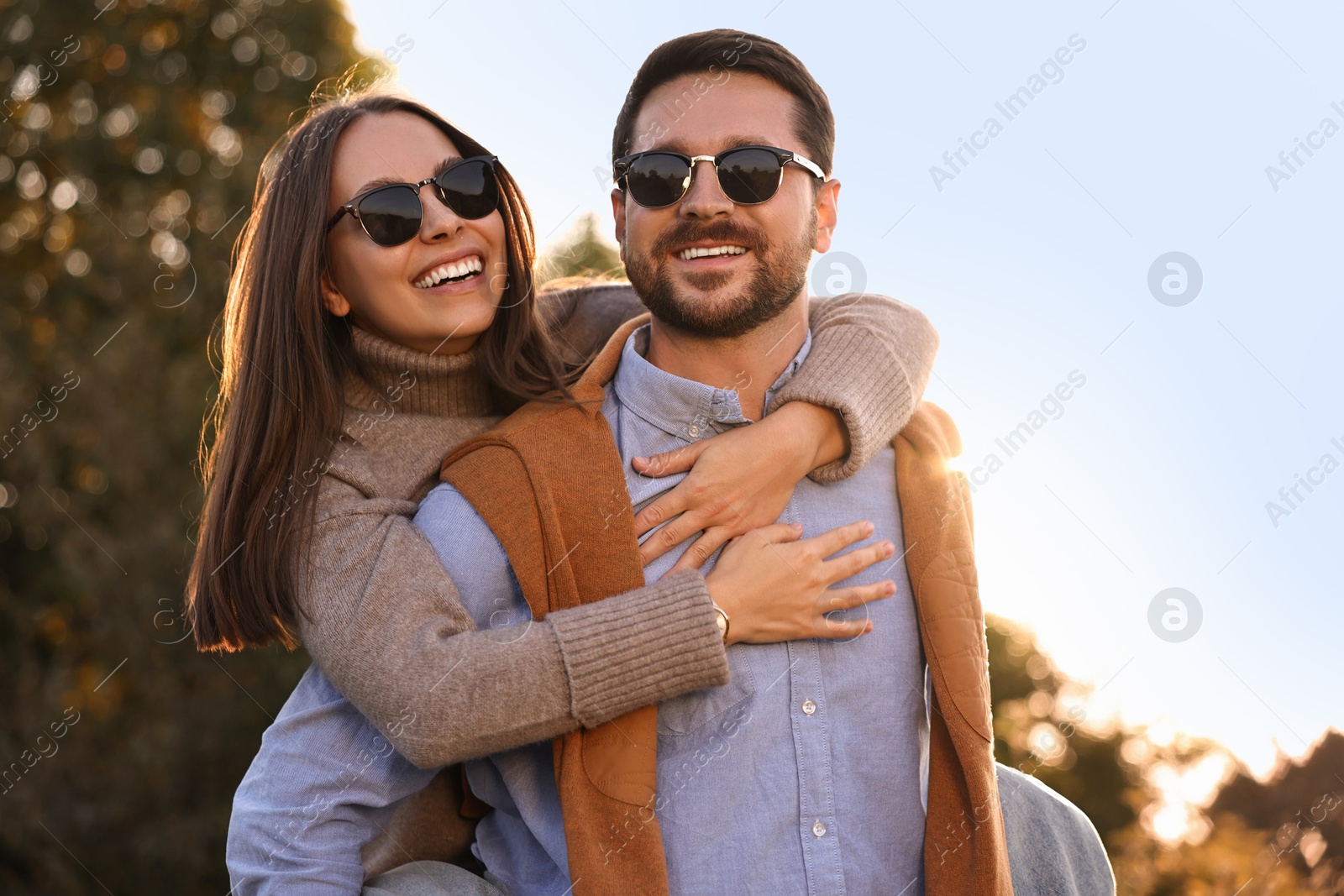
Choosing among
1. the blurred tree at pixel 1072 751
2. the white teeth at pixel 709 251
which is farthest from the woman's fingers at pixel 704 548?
the blurred tree at pixel 1072 751

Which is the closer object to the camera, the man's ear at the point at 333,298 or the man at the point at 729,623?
the man at the point at 729,623

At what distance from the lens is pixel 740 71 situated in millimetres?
2828

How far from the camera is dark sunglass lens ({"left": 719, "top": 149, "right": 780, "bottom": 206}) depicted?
265 cm

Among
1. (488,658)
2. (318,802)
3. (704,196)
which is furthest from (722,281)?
(318,802)

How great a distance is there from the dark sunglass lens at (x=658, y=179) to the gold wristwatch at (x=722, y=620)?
102cm

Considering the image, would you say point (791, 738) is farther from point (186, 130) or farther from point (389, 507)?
point (186, 130)

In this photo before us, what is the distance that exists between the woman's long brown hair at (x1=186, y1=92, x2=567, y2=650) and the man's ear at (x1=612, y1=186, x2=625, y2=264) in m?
0.29

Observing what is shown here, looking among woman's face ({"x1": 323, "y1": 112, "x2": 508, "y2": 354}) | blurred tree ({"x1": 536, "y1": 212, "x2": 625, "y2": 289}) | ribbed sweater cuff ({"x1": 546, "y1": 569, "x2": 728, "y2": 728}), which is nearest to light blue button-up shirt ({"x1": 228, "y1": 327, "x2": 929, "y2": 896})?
ribbed sweater cuff ({"x1": 546, "y1": 569, "x2": 728, "y2": 728})

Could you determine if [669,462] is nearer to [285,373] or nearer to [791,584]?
[791,584]

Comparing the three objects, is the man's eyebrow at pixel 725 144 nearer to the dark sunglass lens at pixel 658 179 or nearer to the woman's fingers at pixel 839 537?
the dark sunglass lens at pixel 658 179

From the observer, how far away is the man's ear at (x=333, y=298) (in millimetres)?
2859

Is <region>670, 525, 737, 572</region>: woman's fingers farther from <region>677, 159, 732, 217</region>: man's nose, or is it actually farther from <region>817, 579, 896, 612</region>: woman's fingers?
<region>677, 159, 732, 217</region>: man's nose

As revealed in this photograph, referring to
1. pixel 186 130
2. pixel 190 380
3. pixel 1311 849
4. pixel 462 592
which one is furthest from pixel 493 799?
pixel 186 130

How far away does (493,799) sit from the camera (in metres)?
2.53
